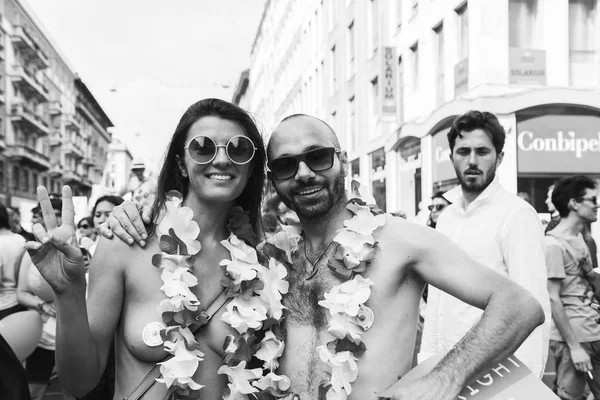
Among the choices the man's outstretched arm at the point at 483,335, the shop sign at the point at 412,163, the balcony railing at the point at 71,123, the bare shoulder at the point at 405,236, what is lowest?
the man's outstretched arm at the point at 483,335

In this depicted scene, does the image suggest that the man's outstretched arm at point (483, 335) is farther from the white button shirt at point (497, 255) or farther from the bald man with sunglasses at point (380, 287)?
the white button shirt at point (497, 255)

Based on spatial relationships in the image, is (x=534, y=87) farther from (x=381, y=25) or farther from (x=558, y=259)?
(x=558, y=259)

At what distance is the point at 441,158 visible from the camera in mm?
15477

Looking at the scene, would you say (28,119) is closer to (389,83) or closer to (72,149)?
(72,149)

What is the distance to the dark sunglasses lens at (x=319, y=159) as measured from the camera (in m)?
2.43

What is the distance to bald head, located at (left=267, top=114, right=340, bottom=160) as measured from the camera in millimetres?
2471

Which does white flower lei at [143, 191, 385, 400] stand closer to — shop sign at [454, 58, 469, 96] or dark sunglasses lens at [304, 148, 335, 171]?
dark sunglasses lens at [304, 148, 335, 171]

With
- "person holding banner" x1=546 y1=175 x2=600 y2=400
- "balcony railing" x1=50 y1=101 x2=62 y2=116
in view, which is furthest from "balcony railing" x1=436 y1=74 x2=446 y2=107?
"balcony railing" x1=50 y1=101 x2=62 y2=116

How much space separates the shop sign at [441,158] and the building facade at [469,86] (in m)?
0.03

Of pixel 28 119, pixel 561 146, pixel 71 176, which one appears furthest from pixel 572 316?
pixel 71 176

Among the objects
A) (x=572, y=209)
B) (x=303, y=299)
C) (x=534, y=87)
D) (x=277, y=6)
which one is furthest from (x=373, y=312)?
(x=277, y=6)

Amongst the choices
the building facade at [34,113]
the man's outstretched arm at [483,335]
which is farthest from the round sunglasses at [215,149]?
the building facade at [34,113]

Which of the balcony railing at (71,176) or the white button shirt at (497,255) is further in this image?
the balcony railing at (71,176)

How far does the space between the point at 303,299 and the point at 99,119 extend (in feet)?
318
